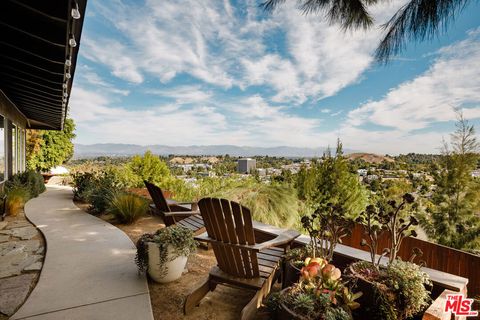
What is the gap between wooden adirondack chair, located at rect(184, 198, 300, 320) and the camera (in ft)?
6.58

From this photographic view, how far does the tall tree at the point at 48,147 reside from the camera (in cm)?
1230

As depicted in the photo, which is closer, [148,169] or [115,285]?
[115,285]

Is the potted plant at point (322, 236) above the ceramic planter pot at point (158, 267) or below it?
above

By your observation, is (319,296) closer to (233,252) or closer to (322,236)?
(322,236)

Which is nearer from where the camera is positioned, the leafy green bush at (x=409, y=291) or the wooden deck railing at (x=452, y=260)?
the leafy green bush at (x=409, y=291)

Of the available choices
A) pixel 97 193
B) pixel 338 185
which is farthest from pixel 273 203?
pixel 97 193

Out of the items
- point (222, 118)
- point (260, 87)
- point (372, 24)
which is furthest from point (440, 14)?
point (222, 118)

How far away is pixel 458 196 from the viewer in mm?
4598

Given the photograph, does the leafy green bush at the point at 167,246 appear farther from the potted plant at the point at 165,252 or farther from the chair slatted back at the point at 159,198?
the chair slatted back at the point at 159,198

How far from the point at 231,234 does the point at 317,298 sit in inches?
32.0

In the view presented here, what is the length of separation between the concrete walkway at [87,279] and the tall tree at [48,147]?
35.1 feet

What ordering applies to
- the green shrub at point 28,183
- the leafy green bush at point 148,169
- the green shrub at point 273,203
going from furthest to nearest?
1. the leafy green bush at point 148,169
2. the green shrub at point 28,183
3. the green shrub at point 273,203

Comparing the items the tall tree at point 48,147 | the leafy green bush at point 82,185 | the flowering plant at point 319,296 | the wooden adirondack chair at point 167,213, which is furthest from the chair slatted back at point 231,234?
the tall tree at point 48,147
